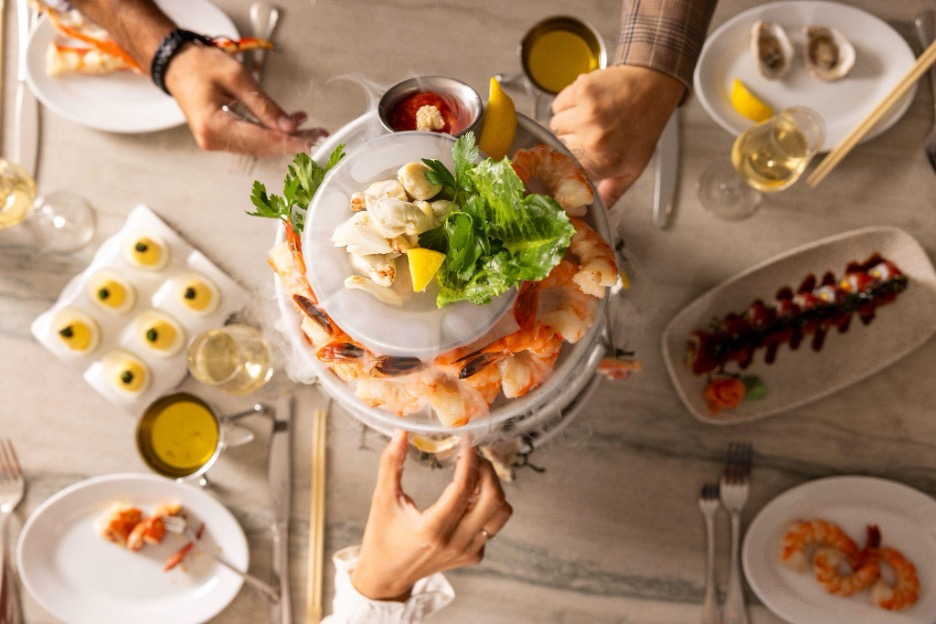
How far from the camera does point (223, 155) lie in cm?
183

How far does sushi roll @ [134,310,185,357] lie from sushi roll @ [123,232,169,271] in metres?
0.12

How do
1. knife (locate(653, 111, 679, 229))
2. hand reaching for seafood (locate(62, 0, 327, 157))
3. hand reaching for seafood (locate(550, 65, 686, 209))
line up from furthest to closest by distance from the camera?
1. knife (locate(653, 111, 679, 229))
2. hand reaching for seafood (locate(62, 0, 327, 157))
3. hand reaching for seafood (locate(550, 65, 686, 209))

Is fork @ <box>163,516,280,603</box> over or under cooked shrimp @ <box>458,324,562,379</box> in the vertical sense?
under

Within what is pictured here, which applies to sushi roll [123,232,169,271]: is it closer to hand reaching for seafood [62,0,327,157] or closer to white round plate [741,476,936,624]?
hand reaching for seafood [62,0,327,157]

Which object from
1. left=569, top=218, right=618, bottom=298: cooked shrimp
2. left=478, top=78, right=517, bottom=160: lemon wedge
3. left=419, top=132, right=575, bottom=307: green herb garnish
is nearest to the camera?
left=419, top=132, right=575, bottom=307: green herb garnish

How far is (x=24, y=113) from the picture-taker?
188 cm

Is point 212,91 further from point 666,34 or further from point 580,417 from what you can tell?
point 580,417

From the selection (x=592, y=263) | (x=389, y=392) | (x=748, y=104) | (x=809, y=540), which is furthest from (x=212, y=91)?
(x=809, y=540)

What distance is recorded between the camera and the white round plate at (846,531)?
1.73 m

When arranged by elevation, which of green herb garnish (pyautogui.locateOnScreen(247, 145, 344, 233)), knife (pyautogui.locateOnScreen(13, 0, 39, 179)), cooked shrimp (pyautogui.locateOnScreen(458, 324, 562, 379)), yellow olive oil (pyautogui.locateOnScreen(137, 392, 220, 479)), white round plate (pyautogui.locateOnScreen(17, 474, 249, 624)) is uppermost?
green herb garnish (pyautogui.locateOnScreen(247, 145, 344, 233))

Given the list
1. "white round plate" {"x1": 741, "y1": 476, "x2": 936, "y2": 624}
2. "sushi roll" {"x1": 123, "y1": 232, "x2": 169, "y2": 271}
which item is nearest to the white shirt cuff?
"white round plate" {"x1": 741, "y1": 476, "x2": 936, "y2": 624}

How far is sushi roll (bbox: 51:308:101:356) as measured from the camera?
1752 millimetres

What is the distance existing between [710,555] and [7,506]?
1.80 metres

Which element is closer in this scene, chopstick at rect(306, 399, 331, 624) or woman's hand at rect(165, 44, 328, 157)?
woman's hand at rect(165, 44, 328, 157)
